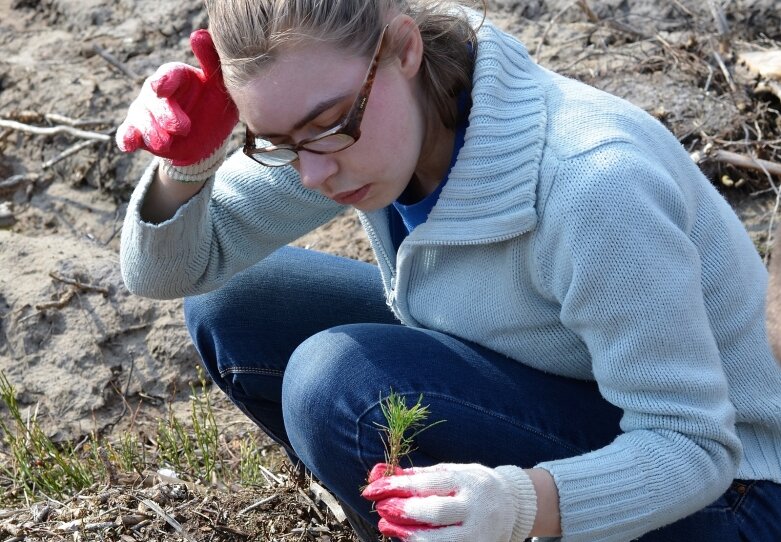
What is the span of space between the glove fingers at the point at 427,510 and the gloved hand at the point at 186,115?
786 millimetres

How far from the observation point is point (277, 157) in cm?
184

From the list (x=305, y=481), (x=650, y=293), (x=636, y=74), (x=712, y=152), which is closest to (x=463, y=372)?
(x=650, y=293)

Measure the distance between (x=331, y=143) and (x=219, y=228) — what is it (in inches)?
24.1

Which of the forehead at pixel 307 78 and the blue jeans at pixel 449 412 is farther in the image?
the blue jeans at pixel 449 412

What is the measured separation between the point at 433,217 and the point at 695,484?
0.62 metres

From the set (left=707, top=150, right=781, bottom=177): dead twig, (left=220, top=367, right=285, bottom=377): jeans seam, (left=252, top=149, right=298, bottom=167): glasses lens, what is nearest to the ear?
(left=252, top=149, right=298, bottom=167): glasses lens

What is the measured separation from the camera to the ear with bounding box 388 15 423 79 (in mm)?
1774

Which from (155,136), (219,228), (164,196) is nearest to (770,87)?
(219,228)

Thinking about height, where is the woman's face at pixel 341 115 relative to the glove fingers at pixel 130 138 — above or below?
above

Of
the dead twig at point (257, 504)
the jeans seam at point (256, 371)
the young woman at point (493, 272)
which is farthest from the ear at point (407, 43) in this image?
the dead twig at point (257, 504)

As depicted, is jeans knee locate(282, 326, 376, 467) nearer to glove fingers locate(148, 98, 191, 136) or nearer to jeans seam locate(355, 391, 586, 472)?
jeans seam locate(355, 391, 586, 472)

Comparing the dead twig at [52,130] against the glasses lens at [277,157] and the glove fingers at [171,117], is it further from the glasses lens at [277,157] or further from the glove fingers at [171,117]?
the glasses lens at [277,157]

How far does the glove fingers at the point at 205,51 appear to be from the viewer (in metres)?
1.89

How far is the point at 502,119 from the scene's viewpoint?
71.9 inches
